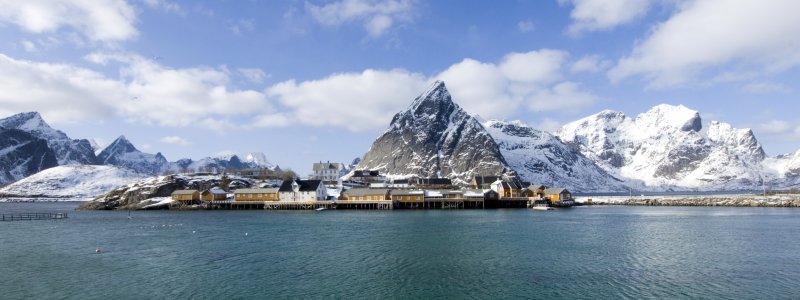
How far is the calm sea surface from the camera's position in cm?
3391

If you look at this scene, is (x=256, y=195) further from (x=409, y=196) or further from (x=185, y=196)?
(x=409, y=196)

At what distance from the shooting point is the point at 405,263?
144 feet

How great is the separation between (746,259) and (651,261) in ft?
29.4

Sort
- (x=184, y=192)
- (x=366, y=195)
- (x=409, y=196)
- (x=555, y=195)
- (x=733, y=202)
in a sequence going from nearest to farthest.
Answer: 1. (x=366, y=195)
2. (x=409, y=196)
3. (x=184, y=192)
4. (x=733, y=202)
5. (x=555, y=195)

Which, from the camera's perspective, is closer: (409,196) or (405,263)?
(405,263)

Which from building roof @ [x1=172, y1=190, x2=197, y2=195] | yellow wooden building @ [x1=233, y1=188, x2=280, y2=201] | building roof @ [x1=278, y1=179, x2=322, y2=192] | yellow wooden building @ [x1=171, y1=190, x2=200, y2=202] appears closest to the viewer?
building roof @ [x1=278, y1=179, x2=322, y2=192]

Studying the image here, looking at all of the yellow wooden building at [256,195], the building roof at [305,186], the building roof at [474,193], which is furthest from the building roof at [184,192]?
the building roof at [474,193]

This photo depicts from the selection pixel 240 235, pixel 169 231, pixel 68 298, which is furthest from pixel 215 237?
pixel 68 298

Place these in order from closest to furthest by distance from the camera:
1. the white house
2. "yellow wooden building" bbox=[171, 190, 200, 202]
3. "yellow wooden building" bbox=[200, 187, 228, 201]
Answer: the white house, "yellow wooden building" bbox=[171, 190, 200, 202], "yellow wooden building" bbox=[200, 187, 228, 201]

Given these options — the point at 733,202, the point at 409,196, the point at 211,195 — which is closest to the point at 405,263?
the point at 409,196

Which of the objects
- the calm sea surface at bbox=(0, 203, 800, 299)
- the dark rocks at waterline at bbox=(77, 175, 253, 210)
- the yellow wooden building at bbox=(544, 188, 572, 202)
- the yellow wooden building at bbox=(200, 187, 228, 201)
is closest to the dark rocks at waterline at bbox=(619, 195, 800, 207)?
the yellow wooden building at bbox=(544, 188, 572, 202)

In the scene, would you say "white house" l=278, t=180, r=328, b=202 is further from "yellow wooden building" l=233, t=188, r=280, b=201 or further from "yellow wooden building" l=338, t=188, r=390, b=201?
"yellow wooden building" l=338, t=188, r=390, b=201

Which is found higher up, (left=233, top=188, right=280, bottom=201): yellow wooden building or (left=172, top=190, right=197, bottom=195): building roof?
(left=172, top=190, right=197, bottom=195): building roof

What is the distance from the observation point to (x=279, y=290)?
3434cm
